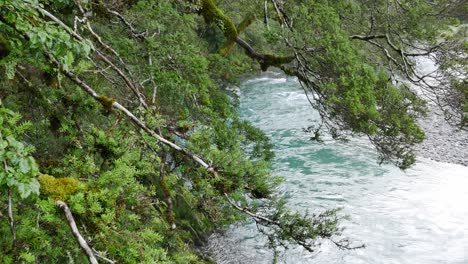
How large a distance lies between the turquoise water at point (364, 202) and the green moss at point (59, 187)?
424 centimetres

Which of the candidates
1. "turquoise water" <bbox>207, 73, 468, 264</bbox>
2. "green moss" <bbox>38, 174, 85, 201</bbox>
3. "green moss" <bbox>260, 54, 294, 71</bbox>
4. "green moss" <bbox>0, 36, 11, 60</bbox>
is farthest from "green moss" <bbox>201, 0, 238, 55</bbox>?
"green moss" <bbox>38, 174, 85, 201</bbox>

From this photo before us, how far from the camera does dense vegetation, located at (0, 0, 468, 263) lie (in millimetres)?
2531

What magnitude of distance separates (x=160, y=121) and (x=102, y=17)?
7.57 feet

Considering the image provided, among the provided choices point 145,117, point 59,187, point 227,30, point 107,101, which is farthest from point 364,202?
point 59,187

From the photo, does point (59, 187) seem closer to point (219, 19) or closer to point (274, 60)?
point (219, 19)

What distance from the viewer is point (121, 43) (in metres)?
4.77

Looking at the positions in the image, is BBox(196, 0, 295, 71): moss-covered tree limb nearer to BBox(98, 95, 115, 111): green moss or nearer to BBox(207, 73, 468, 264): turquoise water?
BBox(207, 73, 468, 264): turquoise water

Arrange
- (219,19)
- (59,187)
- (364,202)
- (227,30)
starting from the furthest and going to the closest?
(364,202) < (227,30) < (219,19) < (59,187)

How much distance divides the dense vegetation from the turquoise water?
0.72 metres

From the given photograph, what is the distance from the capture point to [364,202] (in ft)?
32.4

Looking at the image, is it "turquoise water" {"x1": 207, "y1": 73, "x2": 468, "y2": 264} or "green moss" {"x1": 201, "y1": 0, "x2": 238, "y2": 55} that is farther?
"turquoise water" {"x1": 207, "y1": 73, "x2": 468, "y2": 264}

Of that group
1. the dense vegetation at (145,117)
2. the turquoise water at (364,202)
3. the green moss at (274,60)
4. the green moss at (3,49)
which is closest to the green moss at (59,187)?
the dense vegetation at (145,117)

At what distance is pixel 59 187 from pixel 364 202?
323 inches

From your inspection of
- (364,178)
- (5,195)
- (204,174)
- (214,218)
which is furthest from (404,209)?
(5,195)
